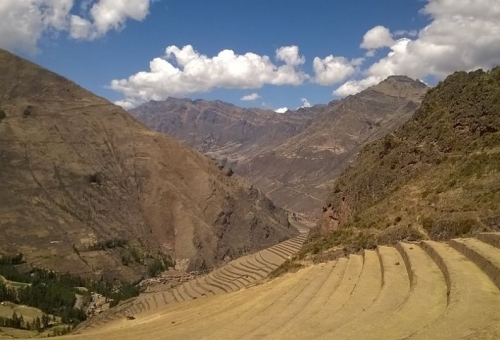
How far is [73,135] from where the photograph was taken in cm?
13000

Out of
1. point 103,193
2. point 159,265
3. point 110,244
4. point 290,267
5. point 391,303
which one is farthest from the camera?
point 103,193

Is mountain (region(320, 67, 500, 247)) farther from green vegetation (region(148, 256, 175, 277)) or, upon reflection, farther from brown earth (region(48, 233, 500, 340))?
green vegetation (region(148, 256, 175, 277))

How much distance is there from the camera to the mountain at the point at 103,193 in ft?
328

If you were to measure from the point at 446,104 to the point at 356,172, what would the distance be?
28.0 ft

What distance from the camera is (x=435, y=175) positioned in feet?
84.5

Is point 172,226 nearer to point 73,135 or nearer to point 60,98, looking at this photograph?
point 73,135

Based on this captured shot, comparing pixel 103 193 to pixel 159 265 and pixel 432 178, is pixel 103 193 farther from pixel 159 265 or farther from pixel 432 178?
pixel 432 178

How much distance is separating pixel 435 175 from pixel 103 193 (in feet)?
344

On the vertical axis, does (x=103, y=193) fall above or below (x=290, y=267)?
above

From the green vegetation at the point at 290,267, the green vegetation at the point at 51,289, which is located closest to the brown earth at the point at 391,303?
the green vegetation at the point at 290,267

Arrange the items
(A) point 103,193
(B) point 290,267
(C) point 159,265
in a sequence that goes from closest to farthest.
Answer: (B) point 290,267
(C) point 159,265
(A) point 103,193

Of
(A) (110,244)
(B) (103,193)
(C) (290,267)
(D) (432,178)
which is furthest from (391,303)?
(B) (103,193)

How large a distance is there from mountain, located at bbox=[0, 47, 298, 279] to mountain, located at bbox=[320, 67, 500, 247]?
74.8 m

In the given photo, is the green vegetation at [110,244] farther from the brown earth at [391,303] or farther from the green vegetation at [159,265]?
the brown earth at [391,303]
